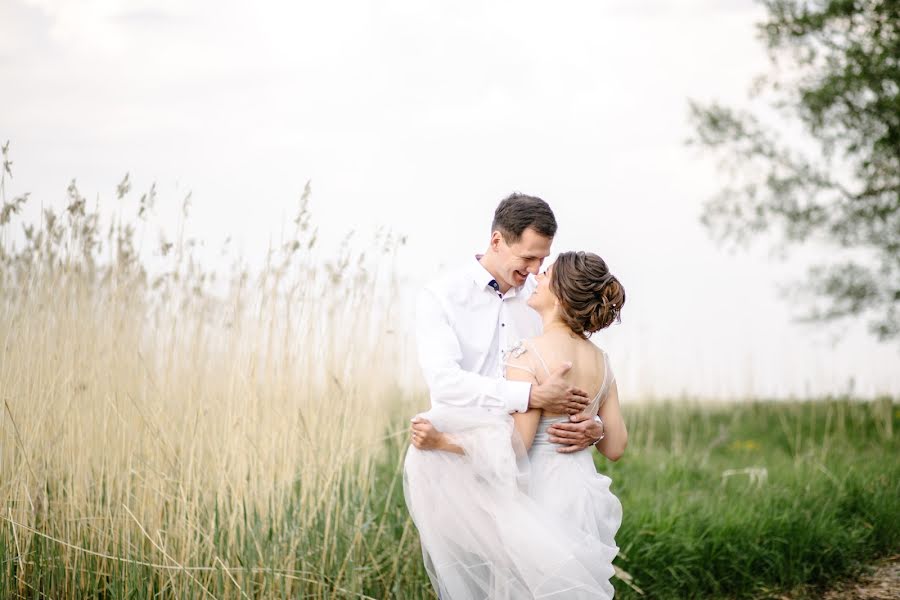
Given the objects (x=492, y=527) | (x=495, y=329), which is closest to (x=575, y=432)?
(x=492, y=527)

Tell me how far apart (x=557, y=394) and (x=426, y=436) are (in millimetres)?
523

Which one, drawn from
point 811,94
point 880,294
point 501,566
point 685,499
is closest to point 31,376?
point 501,566

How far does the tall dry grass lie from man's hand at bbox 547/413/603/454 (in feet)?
4.29

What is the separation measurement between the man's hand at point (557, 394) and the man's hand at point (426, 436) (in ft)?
1.23

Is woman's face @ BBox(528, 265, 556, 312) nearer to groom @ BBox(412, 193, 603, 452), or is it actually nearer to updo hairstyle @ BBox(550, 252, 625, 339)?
updo hairstyle @ BBox(550, 252, 625, 339)

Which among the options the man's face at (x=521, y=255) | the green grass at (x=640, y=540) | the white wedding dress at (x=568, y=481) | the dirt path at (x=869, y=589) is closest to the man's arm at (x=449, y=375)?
the white wedding dress at (x=568, y=481)

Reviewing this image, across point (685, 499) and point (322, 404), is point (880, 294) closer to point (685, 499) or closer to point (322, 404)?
point (685, 499)

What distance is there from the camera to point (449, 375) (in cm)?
354

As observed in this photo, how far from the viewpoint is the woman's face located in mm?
3461

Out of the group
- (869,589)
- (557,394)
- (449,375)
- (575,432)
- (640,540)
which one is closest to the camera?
(557,394)

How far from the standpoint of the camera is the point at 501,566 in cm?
355

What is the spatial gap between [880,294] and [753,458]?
139 inches

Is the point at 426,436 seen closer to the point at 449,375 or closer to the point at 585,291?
the point at 449,375

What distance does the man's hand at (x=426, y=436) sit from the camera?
11.3ft
